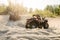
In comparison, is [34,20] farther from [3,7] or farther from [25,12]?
[3,7]

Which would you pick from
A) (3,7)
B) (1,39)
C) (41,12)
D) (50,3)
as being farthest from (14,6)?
(1,39)

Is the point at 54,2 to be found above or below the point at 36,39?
above

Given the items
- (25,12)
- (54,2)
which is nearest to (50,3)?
(54,2)

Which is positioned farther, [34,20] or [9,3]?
[9,3]

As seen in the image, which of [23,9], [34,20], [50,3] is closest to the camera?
[34,20]

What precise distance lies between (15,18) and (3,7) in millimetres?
1162

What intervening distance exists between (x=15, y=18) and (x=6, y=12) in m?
0.85

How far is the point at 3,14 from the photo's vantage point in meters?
6.22

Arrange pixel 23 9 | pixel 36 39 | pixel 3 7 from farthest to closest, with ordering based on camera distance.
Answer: pixel 3 7 < pixel 23 9 < pixel 36 39

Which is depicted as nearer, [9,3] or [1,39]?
[1,39]

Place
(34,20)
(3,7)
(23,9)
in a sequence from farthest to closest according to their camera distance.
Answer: (3,7) < (23,9) < (34,20)

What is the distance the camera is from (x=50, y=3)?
23.1 feet

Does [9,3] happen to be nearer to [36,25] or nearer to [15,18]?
[15,18]

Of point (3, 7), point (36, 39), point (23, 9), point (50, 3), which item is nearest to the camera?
point (36, 39)
